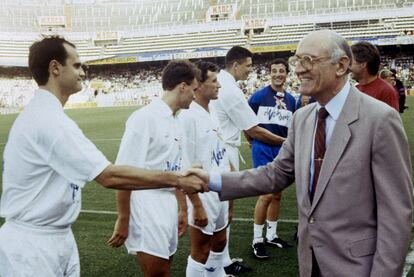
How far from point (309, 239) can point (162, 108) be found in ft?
5.60

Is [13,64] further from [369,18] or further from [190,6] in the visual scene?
[369,18]

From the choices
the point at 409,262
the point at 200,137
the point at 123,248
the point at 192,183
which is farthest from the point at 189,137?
the point at 409,262

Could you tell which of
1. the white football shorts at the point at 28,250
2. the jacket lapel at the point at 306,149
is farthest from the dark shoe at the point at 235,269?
the jacket lapel at the point at 306,149

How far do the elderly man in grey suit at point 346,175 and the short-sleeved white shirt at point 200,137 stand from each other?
180 cm

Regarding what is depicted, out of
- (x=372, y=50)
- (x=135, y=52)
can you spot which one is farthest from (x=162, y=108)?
(x=135, y=52)

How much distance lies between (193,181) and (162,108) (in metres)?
0.86

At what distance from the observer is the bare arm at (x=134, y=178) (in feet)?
9.16

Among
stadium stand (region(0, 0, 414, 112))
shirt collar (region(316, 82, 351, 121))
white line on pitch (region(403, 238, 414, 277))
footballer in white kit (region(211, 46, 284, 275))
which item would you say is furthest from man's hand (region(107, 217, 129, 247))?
stadium stand (region(0, 0, 414, 112))

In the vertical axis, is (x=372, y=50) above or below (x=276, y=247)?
above

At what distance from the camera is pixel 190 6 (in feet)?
230

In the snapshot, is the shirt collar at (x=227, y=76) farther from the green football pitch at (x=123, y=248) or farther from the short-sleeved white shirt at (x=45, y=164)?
the short-sleeved white shirt at (x=45, y=164)

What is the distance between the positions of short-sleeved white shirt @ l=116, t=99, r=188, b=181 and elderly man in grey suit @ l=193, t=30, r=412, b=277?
51.0 inches

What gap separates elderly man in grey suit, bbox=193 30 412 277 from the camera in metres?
2.37

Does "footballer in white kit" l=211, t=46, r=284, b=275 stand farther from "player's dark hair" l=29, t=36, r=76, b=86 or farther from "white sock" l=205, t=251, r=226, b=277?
"player's dark hair" l=29, t=36, r=76, b=86
